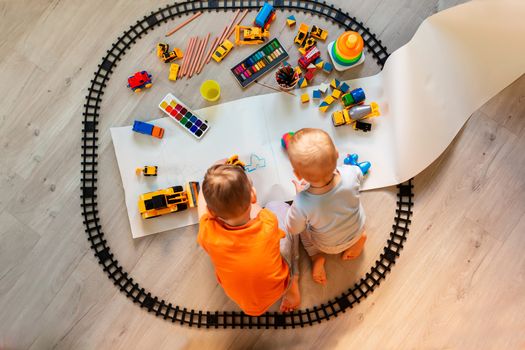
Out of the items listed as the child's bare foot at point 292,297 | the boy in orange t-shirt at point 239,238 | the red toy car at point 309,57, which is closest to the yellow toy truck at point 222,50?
the red toy car at point 309,57

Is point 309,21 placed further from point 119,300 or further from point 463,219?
point 119,300

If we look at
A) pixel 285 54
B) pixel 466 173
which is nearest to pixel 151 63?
pixel 285 54

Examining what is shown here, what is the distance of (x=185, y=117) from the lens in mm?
1214

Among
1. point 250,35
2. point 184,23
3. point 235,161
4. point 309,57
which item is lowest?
point 235,161

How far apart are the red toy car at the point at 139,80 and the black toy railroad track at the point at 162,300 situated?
3.7 inches

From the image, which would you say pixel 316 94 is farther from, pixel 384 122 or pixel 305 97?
pixel 384 122

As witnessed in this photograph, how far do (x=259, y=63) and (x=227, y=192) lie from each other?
563mm

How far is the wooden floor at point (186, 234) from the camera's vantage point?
1170 millimetres

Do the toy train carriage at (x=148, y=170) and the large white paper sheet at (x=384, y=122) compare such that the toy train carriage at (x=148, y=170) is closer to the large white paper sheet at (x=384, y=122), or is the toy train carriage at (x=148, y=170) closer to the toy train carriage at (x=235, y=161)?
the large white paper sheet at (x=384, y=122)

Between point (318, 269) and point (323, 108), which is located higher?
point (323, 108)

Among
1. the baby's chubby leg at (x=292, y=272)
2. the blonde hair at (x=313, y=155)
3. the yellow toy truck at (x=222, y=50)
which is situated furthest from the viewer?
the yellow toy truck at (x=222, y=50)

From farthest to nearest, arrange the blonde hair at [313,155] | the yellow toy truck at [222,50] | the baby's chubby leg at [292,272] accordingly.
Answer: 1. the yellow toy truck at [222,50]
2. the baby's chubby leg at [292,272]
3. the blonde hair at [313,155]

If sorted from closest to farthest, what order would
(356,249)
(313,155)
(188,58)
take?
(313,155)
(356,249)
(188,58)

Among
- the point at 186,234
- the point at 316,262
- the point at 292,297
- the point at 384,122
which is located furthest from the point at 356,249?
the point at 186,234
